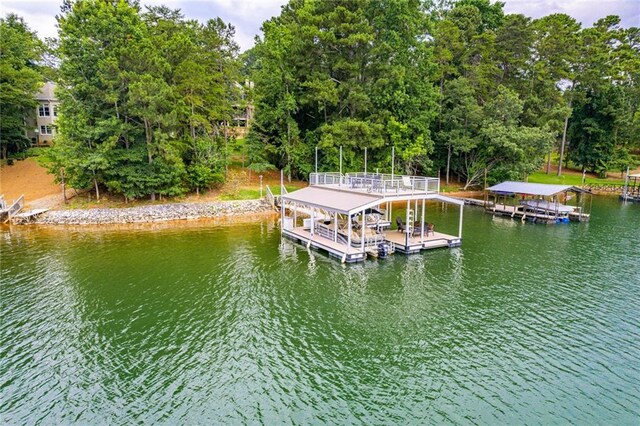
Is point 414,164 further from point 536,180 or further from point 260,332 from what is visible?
point 260,332

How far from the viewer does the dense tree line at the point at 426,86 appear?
126 ft

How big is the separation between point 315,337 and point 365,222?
40.5 feet

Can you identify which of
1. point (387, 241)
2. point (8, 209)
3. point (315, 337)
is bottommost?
point (315, 337)

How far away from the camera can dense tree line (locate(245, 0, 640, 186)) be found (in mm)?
38312

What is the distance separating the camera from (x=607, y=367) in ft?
36.5

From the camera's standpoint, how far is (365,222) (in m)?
24.2

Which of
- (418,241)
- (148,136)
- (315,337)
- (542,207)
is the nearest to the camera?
(315,337)

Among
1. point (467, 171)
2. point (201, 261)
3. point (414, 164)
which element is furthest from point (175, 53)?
point (467, 171)

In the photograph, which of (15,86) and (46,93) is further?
(46,93)

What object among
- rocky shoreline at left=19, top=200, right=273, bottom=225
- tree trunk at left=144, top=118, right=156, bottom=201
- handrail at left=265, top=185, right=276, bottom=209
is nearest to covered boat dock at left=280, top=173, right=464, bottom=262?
handrail at left=265, top=185, right=276, bottom=209

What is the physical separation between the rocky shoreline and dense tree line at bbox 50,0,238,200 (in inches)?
72.6

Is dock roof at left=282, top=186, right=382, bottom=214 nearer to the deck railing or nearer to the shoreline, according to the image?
the deck railing

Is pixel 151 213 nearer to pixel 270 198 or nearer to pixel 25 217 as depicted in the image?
pixel 25 217

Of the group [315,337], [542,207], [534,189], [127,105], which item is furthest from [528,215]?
[127,105]
